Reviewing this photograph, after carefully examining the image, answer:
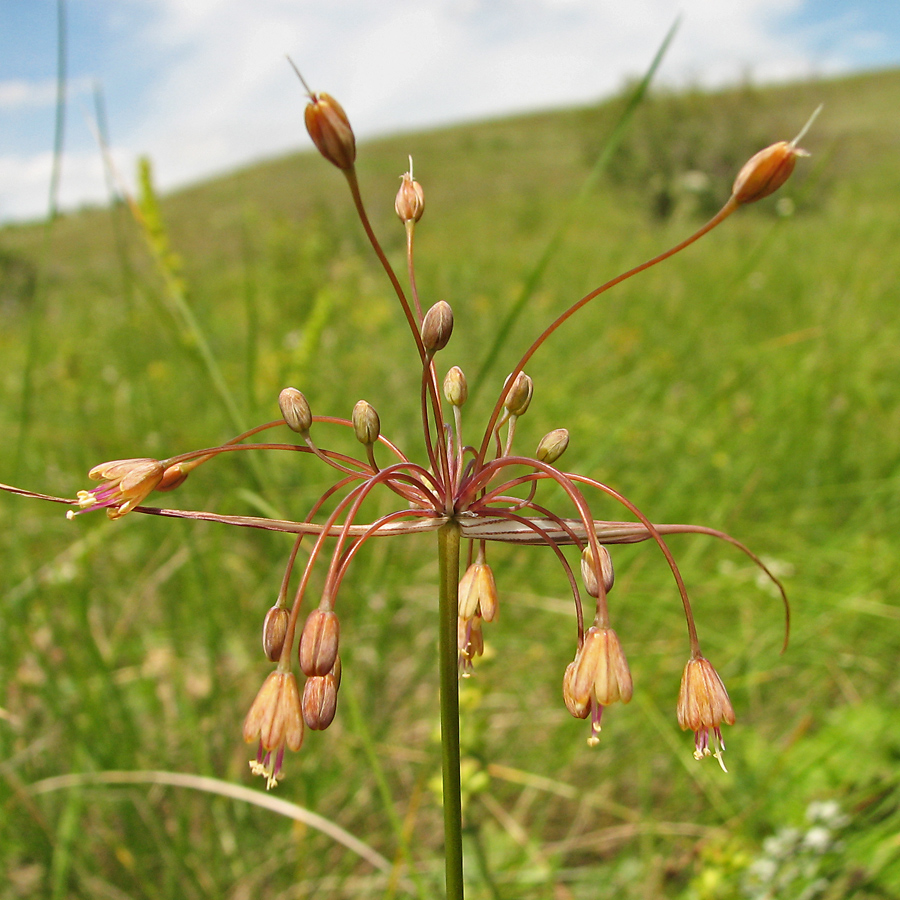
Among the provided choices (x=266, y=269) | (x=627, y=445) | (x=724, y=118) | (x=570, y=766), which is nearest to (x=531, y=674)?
(x=570, y=766)

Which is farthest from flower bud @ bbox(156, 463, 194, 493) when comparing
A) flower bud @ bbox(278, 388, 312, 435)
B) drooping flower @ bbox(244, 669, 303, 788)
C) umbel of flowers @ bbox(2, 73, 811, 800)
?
drooping flower @ bbox(244, 669, 303, 788)

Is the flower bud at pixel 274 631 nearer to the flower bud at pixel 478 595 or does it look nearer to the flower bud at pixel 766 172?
the flower bud at pixel 478 595

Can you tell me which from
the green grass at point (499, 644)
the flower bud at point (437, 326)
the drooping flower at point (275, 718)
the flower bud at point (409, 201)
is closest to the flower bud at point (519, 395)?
the flower bud at point (437, 326)

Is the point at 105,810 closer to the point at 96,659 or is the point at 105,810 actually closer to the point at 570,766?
the point at 96,659

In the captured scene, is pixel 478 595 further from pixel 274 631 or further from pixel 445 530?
pixel 274 631

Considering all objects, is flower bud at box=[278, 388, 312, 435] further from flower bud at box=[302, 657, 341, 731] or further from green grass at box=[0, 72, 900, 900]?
green grass at box=[0, 72, 900, 900]

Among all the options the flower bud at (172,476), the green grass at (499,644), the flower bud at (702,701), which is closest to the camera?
the flower bud at (702,701)
